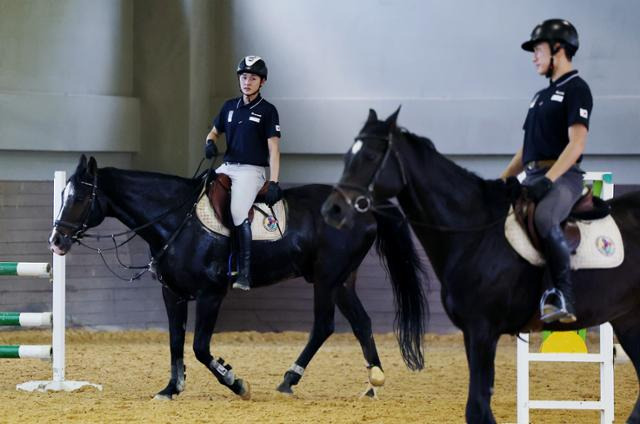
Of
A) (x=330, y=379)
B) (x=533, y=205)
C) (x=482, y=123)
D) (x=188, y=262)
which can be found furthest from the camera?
(x=482, y=123)

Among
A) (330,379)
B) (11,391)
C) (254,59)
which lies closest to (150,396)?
(11,391)

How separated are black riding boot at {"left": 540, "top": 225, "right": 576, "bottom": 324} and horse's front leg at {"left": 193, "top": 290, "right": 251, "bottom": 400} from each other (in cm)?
282

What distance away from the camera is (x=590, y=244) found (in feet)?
18.3

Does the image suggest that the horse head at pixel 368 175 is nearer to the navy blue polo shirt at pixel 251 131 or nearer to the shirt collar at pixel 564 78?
the shirt collar at pixel 564 78

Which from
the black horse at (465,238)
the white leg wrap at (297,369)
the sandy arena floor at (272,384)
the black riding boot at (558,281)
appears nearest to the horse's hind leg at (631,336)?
the black horse at (465,238)

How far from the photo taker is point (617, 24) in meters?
11.1

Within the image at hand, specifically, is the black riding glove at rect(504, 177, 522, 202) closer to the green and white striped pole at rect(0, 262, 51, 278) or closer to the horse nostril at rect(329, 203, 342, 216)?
the horse nostril at rect(329, 203, 342, 216)

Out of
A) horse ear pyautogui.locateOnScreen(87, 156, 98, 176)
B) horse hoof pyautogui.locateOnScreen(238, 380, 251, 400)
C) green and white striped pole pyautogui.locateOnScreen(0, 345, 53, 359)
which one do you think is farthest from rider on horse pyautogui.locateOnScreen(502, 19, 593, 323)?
green and white striped pole pyautogui.locateOnScreen(0, 345, 53, 359)

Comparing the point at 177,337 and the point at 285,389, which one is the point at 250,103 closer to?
the point at 177,337

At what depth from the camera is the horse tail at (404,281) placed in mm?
7480

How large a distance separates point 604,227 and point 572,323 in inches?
21.5

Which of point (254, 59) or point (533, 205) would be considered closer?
point (533, 205)

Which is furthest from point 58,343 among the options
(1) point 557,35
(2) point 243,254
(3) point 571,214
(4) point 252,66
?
(1) point 557,35

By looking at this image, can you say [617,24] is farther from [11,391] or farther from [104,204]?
[11,391]
